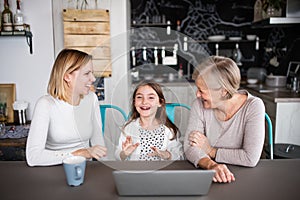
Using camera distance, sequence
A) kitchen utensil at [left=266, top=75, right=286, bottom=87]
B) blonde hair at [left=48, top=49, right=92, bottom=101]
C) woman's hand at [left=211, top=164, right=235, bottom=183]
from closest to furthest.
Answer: woman's hand at [left=211, top=164, right=235, bottom=183]
blonde hair at [left=48, top=49, right=92, bottom=101]
kitchen utensil at [left=266, top=75, right=286, bottom=87]

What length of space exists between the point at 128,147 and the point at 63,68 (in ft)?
1.68

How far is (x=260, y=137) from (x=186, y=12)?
3.19m

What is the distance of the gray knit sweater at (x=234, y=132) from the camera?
1207mm

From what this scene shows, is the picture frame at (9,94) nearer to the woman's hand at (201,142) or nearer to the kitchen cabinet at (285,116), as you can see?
the woman's hand at (201,142)

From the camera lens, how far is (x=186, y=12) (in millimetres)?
4156

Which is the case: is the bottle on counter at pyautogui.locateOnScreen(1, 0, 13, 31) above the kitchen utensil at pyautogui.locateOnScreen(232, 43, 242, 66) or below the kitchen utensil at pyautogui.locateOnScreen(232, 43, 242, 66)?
above

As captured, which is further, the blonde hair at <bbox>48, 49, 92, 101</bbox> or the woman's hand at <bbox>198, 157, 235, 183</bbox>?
the blonde hair at <bbox>48, 49, 92, 101</bbox>

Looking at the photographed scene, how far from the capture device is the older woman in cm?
118

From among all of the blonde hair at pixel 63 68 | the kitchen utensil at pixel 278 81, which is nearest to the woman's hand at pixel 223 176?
the blonde hair at pixel 63 68

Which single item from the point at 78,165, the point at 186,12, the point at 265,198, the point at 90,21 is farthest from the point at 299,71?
the point at 78,165

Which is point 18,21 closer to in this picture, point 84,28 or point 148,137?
point 84,28

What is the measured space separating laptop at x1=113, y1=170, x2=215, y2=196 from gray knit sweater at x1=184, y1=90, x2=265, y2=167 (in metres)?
0.27

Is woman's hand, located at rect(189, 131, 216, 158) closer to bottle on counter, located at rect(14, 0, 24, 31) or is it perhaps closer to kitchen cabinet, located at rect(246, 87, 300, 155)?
bottle on counter, located at rect(14, 0, 24, 31)

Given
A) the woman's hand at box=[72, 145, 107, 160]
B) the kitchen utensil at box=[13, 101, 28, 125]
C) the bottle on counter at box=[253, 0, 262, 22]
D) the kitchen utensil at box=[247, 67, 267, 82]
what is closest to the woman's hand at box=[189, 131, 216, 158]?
the woman's hand at box=[72, 145, 107, 160]
